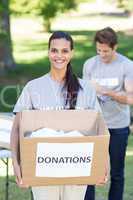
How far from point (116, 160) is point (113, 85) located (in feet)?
2.07

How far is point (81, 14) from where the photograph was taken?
4656 centimetres

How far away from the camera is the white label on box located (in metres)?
3.35

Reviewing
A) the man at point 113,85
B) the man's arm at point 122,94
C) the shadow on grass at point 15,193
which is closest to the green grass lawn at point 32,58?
the shadow on grass at point 15,193

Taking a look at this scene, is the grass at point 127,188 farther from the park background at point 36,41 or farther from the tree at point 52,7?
the tree at point 52,7

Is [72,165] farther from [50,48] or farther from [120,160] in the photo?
[120,160]

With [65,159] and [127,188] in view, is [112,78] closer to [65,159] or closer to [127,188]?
[65,159]

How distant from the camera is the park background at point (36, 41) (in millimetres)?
14205

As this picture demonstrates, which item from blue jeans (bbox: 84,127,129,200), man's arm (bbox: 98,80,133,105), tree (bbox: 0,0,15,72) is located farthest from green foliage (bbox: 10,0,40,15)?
man's arm (bbox: 98,80,133,105)

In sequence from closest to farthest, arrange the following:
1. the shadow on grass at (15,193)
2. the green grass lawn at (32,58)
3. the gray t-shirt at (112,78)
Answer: the gray t-shirt at (112,78) < the shadow on grass at (15,193) < the green grass lawn at (32,58)

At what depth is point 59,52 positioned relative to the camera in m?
3.59

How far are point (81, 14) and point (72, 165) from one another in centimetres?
4368

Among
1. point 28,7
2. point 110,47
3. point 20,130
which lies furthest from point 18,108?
→ point 28,7

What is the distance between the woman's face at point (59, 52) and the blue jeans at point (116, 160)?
1370mm

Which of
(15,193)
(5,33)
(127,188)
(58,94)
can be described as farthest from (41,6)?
(58,94)
